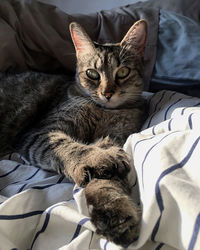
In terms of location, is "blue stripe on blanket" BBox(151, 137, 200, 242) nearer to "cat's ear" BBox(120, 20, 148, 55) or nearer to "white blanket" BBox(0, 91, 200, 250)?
"white blanket" BBox(0, 91, 200, 250)

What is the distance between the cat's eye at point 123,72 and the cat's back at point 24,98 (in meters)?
0.37

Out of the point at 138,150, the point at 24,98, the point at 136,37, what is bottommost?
the point at 24,98

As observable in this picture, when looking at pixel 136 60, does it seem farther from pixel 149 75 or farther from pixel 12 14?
pixel 12 14

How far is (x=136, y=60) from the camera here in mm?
1276

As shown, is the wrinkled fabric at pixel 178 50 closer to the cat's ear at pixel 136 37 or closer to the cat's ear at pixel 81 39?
the cat's ear at pixel 136 37

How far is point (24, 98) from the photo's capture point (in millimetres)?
1330

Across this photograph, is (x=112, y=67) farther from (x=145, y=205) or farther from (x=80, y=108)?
(x=145, y=205)

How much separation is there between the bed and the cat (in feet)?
0.27

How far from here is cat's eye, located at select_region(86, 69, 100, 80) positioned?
3.97 ft

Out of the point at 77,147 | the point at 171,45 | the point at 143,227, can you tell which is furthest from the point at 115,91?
the point at 143,227

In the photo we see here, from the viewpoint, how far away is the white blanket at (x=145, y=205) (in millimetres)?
525

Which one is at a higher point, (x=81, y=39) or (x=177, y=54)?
(x=81, y=39)

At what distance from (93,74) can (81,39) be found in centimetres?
19

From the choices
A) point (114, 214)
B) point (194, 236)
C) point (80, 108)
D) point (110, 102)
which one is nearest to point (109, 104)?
point (110, 102)
